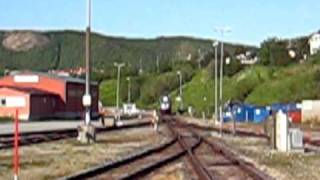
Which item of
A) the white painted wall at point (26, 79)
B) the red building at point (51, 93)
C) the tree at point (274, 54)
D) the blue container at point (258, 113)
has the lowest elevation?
the blue container at point (258, 113)

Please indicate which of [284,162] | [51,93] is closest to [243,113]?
[51,93]

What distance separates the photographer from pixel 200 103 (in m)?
163

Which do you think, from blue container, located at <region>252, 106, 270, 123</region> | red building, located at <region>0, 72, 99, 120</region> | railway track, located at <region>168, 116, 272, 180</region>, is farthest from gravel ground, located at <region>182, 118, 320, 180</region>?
red building, located at <region>0, 72, 99, 120</region>

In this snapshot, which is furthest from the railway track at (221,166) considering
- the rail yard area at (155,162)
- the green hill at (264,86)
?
the green hill at (264,86)

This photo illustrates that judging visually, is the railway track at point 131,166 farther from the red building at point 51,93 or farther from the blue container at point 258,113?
the red building at point 51,93

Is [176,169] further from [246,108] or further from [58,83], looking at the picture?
[58,83]

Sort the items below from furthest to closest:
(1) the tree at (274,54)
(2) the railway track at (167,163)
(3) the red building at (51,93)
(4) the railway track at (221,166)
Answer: (1) the tree at (274,54) < (3) the red building at (51,93) < (4) the railway track at (221,166) < (2) the railway track at (167,163)

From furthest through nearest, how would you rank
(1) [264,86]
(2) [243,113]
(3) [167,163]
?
(1) [264,86] → (2) [243,113] → (3) [167,163]

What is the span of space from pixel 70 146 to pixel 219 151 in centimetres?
734

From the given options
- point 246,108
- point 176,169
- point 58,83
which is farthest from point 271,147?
point 58,83

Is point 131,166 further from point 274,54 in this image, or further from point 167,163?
point 274,54

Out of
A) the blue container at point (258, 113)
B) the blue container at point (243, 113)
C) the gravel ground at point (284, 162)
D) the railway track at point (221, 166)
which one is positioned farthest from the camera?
the blue container at point (243, 113)

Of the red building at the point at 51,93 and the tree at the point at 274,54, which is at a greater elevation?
the tree at the point at 274,54

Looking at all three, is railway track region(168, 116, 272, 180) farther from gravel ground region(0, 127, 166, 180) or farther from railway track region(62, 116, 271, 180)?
gravel ground region(0, 127, 166, 180)
